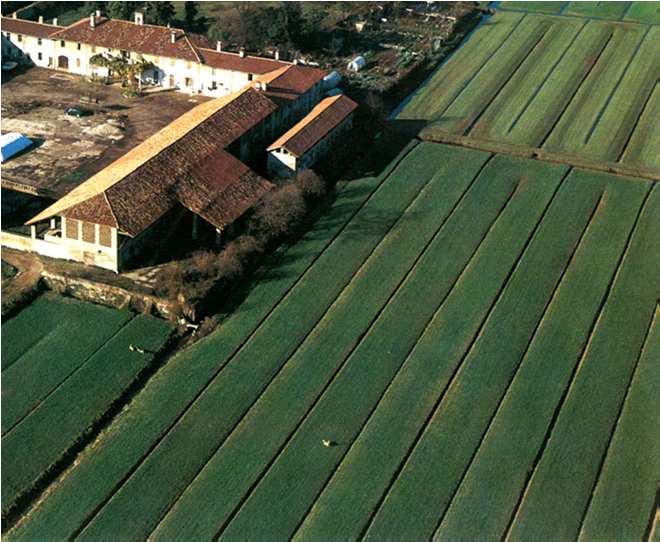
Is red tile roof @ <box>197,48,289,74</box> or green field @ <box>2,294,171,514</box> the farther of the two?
red tile roof @ <box>197,48,289,74</box>

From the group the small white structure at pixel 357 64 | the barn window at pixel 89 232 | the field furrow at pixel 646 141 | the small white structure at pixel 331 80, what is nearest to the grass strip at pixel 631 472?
the field furrow at pixel 646 141

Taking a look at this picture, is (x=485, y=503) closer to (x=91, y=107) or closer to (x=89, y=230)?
A: (x=89, y=230)

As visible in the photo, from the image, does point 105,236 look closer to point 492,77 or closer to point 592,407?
point 592,407

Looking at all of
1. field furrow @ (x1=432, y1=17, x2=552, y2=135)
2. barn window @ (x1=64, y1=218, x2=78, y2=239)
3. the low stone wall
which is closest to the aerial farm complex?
barn window @ (x1=64, y1=218, x2=78, y2=239)

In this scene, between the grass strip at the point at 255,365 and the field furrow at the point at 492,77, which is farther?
the field furrow at the point at 492,77

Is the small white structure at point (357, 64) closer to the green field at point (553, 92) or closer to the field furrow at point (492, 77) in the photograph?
the green field at point (553, 92)

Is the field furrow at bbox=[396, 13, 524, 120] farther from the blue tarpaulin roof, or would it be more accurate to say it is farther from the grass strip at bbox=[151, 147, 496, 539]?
the blue tarpaulin roof
